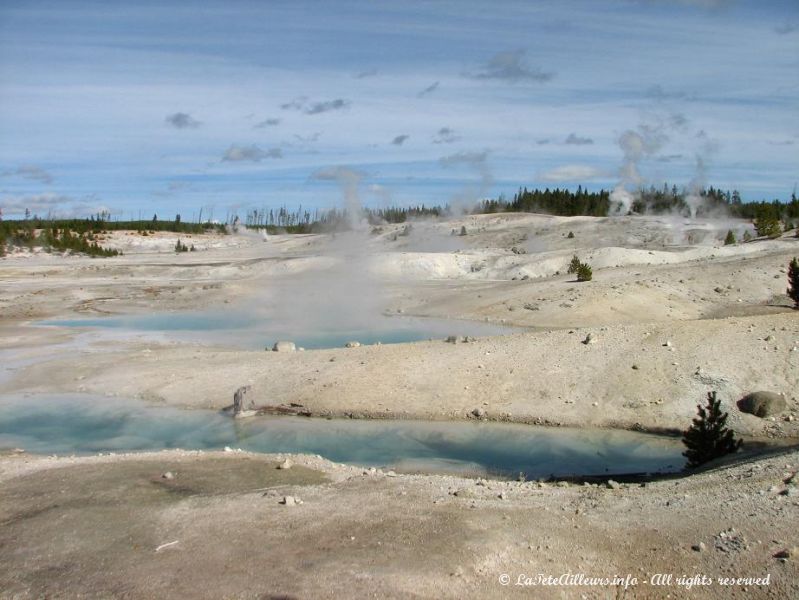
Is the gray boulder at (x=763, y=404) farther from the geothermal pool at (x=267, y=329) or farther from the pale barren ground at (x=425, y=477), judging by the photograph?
the geothermal pool at (x=267, y=329)

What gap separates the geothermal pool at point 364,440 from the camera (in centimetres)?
1314

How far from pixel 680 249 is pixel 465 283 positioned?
1407cm

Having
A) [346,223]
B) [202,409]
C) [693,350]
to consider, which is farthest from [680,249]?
[346,223]

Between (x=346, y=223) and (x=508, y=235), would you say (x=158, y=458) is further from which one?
(x=346, y=223)

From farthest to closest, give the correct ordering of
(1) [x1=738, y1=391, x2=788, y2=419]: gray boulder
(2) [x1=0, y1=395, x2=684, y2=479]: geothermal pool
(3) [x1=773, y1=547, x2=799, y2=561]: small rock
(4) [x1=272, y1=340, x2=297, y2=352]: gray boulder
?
(4) [x1=272, y1=340, x2=297, y2=352]: gray boulder
(1) [x1=738, y1=391, x2=788, y2=419]: gray boulder
(2) [x1=0, y1=395, x2=684, y2=479]: geothermal pool
(3) [x1=773, y1=547, x2=799, y2=561]: small rock

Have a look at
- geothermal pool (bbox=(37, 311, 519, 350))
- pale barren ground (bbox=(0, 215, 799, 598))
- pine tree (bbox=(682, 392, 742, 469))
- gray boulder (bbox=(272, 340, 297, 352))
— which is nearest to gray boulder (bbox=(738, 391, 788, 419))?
pale barren ground (bbox=(0, 215, 799, 598))

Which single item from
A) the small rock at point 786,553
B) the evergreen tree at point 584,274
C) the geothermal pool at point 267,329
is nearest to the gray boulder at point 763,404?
the small rock at point 786,553

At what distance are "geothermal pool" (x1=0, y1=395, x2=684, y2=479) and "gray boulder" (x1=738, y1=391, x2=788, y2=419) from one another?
1.94 metres

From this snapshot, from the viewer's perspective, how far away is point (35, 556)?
8344mm

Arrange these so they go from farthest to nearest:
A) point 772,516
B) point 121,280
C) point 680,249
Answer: point 121,280 < point 680,249 < point 772,516

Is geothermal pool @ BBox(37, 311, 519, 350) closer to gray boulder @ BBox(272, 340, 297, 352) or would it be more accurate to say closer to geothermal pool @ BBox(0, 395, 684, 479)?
gray boulder @ BBox(272, 340, 297, 352)

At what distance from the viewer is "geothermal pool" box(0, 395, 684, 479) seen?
1314 centimetres

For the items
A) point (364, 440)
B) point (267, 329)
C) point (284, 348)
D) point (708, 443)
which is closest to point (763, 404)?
point (708, 443)

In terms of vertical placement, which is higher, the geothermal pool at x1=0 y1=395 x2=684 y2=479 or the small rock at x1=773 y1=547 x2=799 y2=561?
the small rock at x1=773 y1=547 x2=799 y2=561
